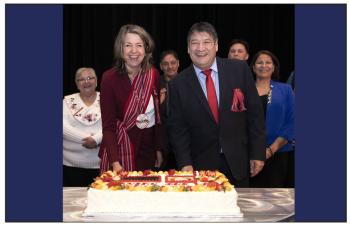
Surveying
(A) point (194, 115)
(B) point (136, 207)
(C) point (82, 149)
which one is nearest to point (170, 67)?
(C) point (82, 149)

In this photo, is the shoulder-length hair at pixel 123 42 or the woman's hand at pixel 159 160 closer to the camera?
the shoulder-length hair at pixel 123 42

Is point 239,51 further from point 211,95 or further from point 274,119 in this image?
point 211,95

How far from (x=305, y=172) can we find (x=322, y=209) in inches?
6.9

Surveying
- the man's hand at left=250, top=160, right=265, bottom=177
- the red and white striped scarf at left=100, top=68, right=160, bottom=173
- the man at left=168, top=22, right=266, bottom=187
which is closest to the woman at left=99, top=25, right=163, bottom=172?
the red and white striped scarf at left=100, top=68, right=160, bottom=173

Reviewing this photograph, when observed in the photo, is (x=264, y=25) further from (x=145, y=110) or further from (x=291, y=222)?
(x=291, y=222)

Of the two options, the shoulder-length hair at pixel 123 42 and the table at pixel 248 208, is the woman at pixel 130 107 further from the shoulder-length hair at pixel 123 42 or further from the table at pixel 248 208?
the table at pixel 248 208

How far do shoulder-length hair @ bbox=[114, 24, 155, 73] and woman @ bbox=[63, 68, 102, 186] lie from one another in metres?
1.13

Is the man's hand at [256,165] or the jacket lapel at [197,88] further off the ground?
the jacket lapel at [197,88]

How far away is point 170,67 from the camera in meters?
4.77

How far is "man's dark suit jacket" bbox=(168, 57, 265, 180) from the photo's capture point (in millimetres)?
3568

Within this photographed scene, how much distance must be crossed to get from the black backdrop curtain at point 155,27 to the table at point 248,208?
6.61ft

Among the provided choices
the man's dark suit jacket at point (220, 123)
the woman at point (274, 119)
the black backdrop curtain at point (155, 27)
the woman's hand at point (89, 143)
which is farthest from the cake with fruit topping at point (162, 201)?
the black backdrop curtain at point (155, 27)

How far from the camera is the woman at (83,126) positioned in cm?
481

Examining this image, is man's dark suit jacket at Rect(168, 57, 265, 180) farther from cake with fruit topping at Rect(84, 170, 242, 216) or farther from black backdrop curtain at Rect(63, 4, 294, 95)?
black backdrop curtain at Rect(63, 4, 294, 95)
